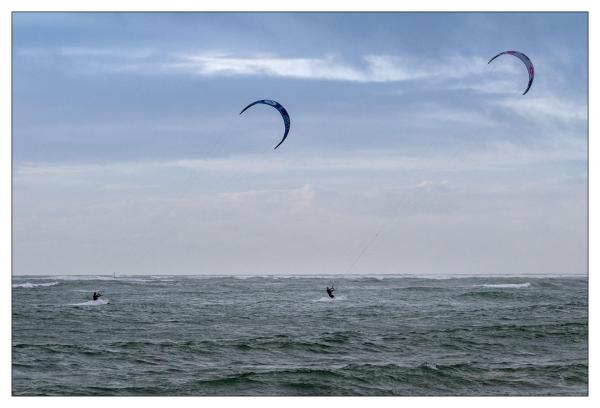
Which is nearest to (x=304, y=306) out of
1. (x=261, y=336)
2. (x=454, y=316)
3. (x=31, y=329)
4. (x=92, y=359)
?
(x=454, y=316)

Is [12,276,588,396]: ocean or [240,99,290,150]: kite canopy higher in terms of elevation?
[240,99,290,150]: kite canopy

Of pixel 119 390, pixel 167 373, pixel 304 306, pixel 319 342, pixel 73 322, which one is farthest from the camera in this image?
pixel 304 306

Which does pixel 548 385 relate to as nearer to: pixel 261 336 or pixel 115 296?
pixel 261 336

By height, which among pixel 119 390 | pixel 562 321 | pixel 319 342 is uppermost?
pixel 562 321

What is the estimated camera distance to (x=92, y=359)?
77.9 ft

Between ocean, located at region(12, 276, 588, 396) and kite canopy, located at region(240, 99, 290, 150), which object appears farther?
kite canopy, located at region(240, 99, 290, 150)

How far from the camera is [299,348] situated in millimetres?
25875

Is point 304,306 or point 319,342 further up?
point 304,306

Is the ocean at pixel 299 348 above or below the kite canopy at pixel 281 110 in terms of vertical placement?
below

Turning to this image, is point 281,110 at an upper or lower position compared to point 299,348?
upper

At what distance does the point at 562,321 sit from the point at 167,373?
21.3 meters

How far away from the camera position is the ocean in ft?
65.6

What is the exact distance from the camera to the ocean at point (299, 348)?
1998cm

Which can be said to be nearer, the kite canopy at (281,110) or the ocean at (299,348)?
the ocean at (299,348)
